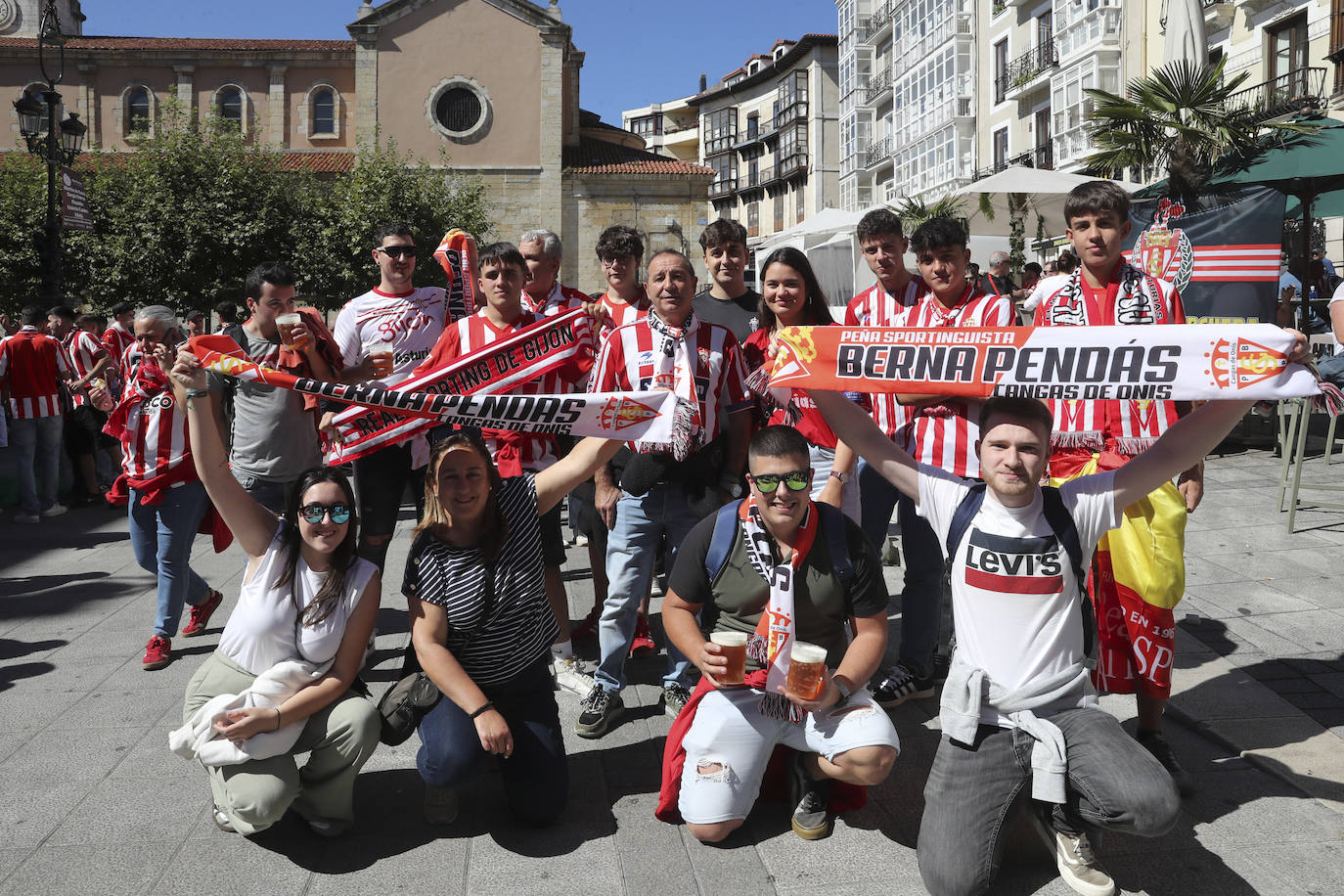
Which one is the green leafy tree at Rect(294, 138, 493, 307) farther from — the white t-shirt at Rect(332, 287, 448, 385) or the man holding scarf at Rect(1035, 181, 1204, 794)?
the man holding scarf at Rect(1035, 181, 1204, 794)

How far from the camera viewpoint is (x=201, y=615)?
18.4 feet

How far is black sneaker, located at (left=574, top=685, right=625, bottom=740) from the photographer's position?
13.4 feet

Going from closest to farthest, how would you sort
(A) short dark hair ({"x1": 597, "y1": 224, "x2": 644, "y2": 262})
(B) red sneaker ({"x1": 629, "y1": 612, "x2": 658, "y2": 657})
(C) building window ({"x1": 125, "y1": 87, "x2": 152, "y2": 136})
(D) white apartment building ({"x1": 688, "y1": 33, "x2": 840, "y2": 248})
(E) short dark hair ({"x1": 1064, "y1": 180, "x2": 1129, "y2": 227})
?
(E) short dark hair ({"x1": 1064, "y1": 180, "x2": 1129, "y2": 227}) → (B) red sneaker ({"x1": 629, "y1": 612, "x2": 658, "y2": 657}) → (A) short dark hair ({"x1": 597, "y1": 224, "x2": 644, "y2": 262}) → (C) building window ({"x1": 125, "y1": 87, "x2": 152, "y2": 136}) → (D) white apartment building ({"x1": 688, "y1": 33, "x2": 840, "y2": 248})

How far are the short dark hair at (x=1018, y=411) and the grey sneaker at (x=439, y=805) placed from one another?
212 centimetres

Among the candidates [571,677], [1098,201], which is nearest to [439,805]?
[571,677]

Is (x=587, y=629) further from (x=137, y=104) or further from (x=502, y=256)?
(x=137, y=104)

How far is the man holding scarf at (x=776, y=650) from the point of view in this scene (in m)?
3.17

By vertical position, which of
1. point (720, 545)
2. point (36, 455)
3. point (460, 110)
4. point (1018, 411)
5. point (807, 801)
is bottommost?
point (807, 801)

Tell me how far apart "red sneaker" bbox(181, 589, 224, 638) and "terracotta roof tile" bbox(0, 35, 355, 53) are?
1549 inches

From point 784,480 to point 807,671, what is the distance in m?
0.61

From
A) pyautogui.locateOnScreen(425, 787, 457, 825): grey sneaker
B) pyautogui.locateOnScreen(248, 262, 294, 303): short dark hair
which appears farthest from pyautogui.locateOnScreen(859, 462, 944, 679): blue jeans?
pyautogui.locateOnScreen(248, 262, 294, 303): short dark hair

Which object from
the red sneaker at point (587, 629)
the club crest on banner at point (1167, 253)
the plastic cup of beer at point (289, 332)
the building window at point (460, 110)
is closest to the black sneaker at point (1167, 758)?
the red sneaker at point (587, 629)

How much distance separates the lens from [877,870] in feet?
9.92

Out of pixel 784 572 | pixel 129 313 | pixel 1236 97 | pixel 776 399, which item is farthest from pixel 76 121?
pixel 1236 97
